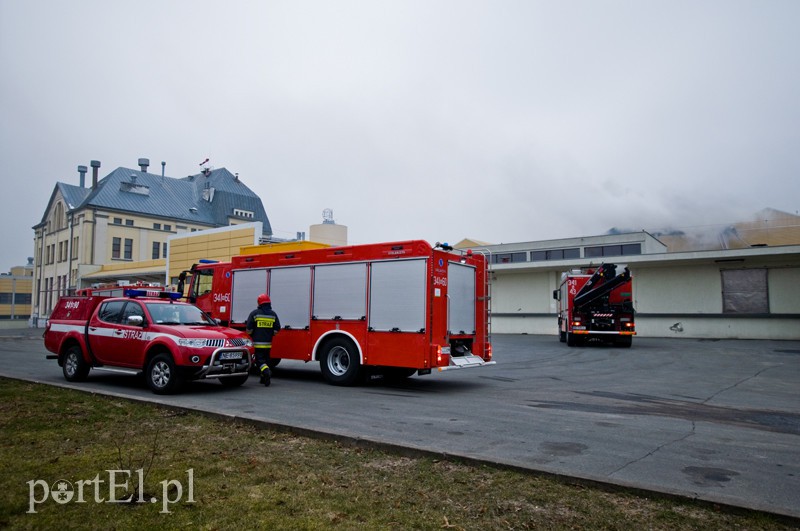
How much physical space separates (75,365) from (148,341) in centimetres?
247

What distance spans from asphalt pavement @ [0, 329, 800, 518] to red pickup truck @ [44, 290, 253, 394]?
1.37ft

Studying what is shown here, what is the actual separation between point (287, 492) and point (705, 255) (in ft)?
88.4

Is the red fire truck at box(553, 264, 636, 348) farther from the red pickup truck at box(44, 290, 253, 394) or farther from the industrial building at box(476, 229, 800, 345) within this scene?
the red pickup truck at box(44, 290, 253, 394)

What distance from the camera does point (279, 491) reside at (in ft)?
15.1

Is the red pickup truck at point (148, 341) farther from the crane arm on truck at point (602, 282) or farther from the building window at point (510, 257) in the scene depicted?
the building window at point (510, 257)

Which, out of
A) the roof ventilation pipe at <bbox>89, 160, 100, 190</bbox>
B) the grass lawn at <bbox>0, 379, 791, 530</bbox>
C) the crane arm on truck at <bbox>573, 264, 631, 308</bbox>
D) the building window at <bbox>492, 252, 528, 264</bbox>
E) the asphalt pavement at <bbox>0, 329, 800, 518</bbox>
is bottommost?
the asphalt pavement at <bbox>0, 329, 800, 518</bbox>

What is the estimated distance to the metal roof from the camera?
56.7 metres

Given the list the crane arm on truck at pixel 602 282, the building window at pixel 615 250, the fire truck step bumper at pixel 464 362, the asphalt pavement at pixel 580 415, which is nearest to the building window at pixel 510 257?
the building window at pixel 615 250

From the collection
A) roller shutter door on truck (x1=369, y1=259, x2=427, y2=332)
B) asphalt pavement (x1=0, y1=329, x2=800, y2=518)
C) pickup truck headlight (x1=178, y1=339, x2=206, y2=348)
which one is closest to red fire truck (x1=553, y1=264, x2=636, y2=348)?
asphalt pavement (x1=0, y1=329, x2=800, y2=518)

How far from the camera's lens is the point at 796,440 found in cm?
677

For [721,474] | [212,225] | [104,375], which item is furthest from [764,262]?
[212,225]

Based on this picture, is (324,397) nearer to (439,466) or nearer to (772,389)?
(439,466)

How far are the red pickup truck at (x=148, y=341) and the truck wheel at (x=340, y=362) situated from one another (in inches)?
69.0

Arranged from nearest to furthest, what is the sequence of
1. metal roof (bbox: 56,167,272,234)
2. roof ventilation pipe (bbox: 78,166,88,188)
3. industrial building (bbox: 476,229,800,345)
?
industrial building (bbox: 476,229,800,345)
metal roof (bbox: 56,167,272,234)
roof ventilation pipe (bbox: 78,166,88,188)
